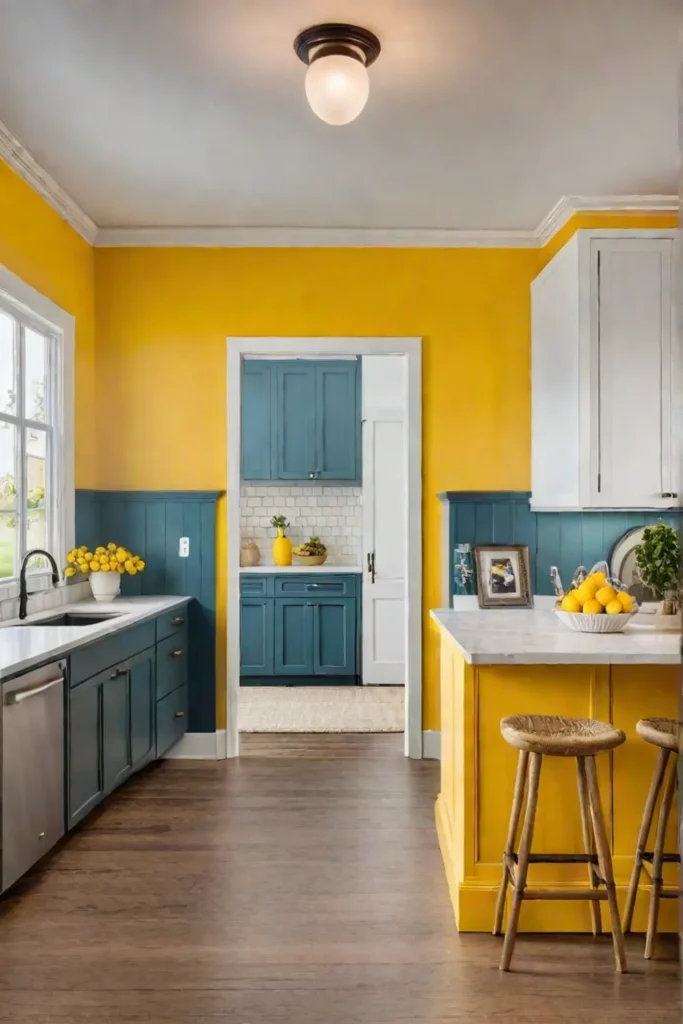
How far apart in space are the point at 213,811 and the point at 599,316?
2.83 m

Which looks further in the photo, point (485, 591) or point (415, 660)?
point (415, 660)

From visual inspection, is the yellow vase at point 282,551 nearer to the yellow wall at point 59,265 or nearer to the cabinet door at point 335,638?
the cabinet door at point 335,638

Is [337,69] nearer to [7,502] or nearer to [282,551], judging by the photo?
[7,502]

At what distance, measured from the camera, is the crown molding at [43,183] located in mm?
3609

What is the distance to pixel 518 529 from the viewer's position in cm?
473

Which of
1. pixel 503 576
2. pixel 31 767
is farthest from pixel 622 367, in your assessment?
pixel 31 767

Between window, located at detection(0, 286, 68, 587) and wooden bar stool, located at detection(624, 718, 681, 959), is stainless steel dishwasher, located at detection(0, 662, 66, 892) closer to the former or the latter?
window, located at detection(0, 286, 68, 587)

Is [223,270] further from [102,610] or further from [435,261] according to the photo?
[102,610]

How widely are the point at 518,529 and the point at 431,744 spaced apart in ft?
4.20

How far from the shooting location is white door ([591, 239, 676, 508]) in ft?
12.8

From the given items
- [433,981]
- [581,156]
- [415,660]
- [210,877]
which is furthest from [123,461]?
[433,981]

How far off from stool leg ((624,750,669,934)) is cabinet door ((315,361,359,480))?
14.6 feet

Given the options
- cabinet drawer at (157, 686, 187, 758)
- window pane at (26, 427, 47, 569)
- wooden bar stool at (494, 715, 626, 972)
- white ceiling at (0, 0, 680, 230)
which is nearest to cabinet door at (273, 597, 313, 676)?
cabinet drawer at (157, 686, 187, 758)

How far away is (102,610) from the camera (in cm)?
411
